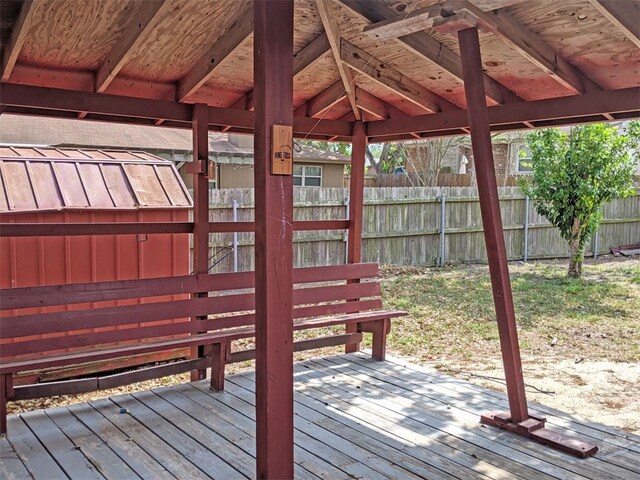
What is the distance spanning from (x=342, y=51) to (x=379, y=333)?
7.82 ft

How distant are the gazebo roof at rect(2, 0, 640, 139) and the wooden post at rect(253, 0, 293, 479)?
1.30m

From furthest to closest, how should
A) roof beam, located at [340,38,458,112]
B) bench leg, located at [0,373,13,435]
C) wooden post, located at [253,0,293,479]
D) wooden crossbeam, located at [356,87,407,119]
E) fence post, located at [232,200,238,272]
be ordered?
fence post, located at [232,200,238,272]
wooden crossbeam, located at [356,87,407,119]
roof beam, located at [340,38,458,112]
bench leg, located at [0,373,13,435]
wooden post, located at [253,0,293,479]

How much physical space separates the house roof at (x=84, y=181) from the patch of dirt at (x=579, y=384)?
11.1ft

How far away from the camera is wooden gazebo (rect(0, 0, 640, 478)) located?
6.87 ft

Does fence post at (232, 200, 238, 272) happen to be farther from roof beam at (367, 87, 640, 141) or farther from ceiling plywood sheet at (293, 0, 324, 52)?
ceiling plywood sheet at (293, 0, 324, 52)

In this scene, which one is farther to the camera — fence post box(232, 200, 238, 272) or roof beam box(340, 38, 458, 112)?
fence post box(232, 200, 238, 272)

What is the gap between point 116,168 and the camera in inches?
236

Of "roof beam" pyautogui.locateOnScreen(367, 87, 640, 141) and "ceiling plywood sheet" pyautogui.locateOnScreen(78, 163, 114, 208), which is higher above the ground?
"roof beam" pyautogui.locateOnScreen(367, 87, 640, 141)

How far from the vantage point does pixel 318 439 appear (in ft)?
11.0

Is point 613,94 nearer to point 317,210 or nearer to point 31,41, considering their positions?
point 31,41

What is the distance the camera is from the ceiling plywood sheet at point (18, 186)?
16.9ft

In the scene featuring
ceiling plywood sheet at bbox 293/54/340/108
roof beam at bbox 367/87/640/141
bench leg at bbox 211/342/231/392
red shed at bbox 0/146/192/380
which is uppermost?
ceiling plywood sheet at bbox 293/54/340/108

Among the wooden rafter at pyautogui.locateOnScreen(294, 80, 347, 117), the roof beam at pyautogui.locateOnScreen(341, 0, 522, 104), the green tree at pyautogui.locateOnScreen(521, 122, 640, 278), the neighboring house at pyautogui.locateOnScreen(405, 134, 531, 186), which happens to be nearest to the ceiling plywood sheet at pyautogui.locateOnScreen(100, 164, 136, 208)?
the wooden rafter at pyautogui.locateOnScreen(294, 80, 347, 117)

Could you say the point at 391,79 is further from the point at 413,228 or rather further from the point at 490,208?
the point at 413,228
